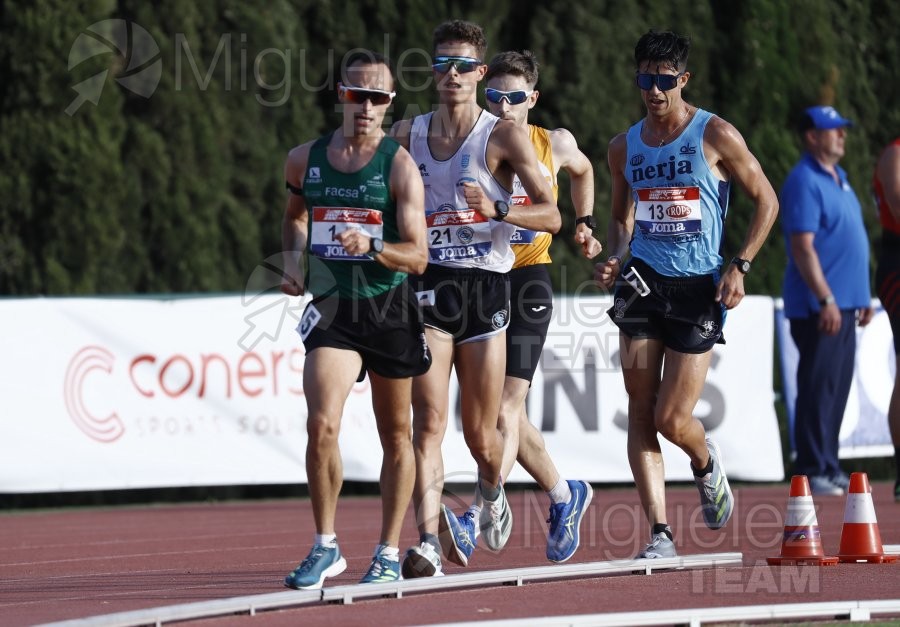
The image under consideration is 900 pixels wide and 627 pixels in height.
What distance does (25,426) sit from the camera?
515 inches

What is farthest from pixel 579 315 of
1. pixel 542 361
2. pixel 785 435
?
pixel 785 435

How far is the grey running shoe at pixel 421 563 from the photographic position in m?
7.51

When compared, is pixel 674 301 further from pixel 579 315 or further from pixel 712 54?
pixel 712 54

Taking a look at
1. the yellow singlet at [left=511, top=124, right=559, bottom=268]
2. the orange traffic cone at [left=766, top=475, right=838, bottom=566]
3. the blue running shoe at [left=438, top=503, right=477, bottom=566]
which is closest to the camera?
the blue running shoe at [left=438, top=503, right=477, bottom=566]

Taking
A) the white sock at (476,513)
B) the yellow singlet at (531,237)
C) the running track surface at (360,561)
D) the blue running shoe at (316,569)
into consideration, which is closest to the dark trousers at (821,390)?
the running track surface at (360,561)

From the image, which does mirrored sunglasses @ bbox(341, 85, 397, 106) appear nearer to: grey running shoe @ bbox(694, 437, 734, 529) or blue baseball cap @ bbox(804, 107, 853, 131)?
grey running shoe @ bbox(694, 437, 734, 529)

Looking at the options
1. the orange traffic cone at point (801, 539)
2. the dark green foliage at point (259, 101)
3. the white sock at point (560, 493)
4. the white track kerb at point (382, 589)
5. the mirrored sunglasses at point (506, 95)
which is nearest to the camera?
the white track kerb at point (382, 589)

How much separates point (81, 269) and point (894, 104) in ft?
26.7

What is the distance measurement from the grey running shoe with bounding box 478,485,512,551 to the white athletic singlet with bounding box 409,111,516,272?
4.02ft

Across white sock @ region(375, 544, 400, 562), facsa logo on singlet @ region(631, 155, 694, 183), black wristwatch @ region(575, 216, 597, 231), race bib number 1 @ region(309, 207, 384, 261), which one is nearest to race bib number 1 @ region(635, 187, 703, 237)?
facsa logo on singlet @ region(631, 155, 694, 183)

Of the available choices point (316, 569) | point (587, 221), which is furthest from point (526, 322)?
point (316, 569)

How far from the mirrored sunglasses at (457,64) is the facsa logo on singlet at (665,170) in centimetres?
108

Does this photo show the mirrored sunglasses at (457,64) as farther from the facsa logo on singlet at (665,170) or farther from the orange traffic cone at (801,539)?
the orange traffic cone at (801,539)

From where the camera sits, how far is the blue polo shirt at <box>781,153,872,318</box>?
44.2 feet
